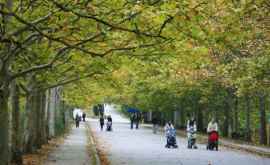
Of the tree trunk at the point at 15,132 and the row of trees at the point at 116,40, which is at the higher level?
the row of trees at the point at 116,40

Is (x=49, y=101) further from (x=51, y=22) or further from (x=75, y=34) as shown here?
(x=51, y=22)

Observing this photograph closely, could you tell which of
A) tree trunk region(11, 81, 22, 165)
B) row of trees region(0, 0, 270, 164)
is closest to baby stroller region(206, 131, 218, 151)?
row of trees region(0, 0, 270, 164)

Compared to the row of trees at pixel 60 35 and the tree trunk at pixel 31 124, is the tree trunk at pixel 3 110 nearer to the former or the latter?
the row of trees at pixel 60 35

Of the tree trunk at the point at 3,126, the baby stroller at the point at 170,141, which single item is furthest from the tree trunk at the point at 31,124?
the tree trunk at the point at 3,126

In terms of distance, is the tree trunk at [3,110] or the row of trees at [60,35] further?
the tree trunk at [3,110]

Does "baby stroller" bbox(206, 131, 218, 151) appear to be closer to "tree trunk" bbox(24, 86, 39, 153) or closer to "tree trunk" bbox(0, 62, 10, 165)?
"tree trunk" bbox(24, 86, 39, 153)

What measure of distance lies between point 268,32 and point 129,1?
1524cm

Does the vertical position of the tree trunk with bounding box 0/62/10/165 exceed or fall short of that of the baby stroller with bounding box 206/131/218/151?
it exceeds it

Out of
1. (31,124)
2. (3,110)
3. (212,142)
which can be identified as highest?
(3,110)

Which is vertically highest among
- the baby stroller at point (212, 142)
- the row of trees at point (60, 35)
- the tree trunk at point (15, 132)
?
the row of trees at point (60, 35)

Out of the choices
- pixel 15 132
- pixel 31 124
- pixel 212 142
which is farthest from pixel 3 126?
pixel 212 142

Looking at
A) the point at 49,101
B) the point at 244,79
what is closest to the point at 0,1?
the point at 244,79

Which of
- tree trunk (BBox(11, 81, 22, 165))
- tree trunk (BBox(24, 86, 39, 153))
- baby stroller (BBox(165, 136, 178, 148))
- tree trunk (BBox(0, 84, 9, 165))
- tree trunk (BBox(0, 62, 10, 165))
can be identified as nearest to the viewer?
tree trunk (BBox(0, 62, 10, 165))

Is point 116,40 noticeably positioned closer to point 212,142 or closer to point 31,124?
point 31,124
